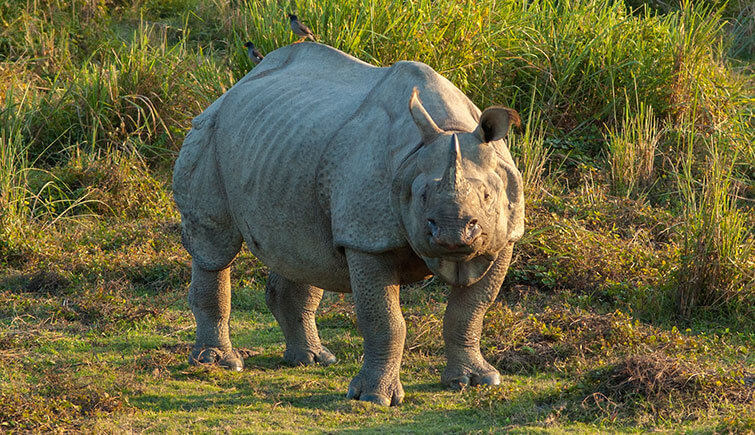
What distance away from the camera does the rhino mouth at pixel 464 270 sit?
16.3ft

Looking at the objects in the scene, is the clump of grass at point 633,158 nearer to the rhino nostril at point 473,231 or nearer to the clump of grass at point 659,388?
the clump of grass at point 659,388

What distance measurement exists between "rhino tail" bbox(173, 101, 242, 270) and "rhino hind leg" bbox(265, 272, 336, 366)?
1.31ft

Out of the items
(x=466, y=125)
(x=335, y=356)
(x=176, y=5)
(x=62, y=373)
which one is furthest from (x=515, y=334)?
(x=176, y=5)

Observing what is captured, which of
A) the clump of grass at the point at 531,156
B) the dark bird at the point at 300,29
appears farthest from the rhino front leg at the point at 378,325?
the dark bird at the point at 300,29

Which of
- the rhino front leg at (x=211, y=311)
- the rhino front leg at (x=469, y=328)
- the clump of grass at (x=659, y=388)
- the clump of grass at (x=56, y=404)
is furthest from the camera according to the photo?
the rhino front leg at (x=211, y=311)

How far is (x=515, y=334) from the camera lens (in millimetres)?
6355

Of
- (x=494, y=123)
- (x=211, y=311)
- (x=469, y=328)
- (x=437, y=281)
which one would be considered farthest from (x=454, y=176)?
(x=437, y=281)

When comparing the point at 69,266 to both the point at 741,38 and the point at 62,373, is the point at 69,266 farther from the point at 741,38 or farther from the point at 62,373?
the point at 741,38

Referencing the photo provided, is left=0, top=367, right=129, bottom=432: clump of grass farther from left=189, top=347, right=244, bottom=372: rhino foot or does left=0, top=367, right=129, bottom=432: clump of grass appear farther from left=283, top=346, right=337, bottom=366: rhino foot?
left=283, top=346, right=337, bottom=366: rhino foot

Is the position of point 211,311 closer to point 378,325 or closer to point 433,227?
point 378,325

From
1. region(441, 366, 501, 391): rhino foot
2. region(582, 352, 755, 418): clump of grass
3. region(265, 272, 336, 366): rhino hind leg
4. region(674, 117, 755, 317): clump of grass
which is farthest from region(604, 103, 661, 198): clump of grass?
region(582, 352, 755, 418): clump of grass

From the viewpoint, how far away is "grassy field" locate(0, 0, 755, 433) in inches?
206

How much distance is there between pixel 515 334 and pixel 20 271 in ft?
12.4

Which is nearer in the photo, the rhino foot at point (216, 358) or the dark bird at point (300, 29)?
the rhino foot at point (216, 358)
